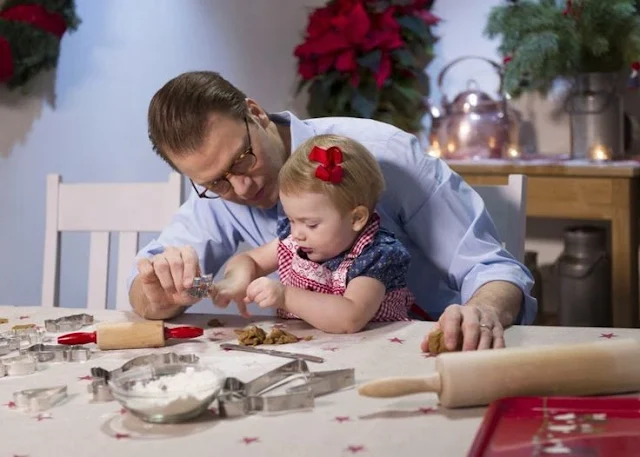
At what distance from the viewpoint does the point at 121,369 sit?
3.76 feet

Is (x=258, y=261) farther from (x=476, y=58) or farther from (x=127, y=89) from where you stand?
(x=476, y=58)

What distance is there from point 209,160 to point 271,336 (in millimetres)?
382

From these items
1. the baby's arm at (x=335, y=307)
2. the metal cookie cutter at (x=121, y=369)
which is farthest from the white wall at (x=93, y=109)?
the metal cookie cutter at (x=121, y=369)

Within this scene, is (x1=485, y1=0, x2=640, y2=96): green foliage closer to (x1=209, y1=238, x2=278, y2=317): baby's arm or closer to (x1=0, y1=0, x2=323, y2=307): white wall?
(x1=0, y1=0, x2=323, y2=307): white wall

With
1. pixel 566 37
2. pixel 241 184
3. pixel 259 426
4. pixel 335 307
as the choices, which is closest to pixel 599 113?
pixel 566 37

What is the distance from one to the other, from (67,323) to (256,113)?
49 centimetres

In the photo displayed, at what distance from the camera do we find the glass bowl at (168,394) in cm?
97

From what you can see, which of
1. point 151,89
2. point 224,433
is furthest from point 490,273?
point 151,89

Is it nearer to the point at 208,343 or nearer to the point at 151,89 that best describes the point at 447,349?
the point at 208,343

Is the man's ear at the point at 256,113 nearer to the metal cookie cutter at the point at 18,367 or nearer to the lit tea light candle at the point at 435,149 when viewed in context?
the metal cookie cutter at the point at 18,367

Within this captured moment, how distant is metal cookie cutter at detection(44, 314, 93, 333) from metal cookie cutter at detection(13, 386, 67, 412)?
375 mm

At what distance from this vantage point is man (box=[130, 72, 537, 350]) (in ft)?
4.92

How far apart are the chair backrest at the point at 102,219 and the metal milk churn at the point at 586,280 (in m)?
1.46

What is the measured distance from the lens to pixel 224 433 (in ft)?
3.14
